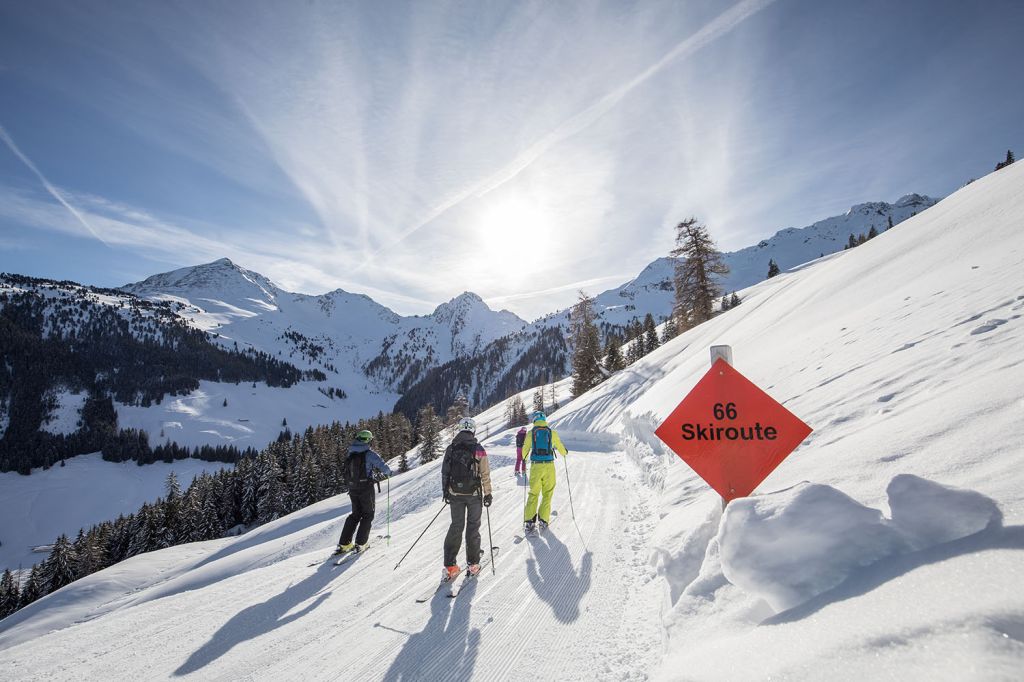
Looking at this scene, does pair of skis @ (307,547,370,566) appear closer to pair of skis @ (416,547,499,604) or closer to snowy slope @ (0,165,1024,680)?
snowy slope @ (0,165,1024,680)

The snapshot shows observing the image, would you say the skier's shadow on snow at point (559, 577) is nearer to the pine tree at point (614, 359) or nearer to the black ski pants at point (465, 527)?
the black ski pants at point (465, 527)

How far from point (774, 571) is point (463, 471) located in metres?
4.19

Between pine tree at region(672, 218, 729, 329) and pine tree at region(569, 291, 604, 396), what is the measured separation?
32.6 feet

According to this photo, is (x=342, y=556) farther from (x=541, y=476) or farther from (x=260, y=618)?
(x=541, y=476)

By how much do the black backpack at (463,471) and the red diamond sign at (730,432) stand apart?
10.00ft

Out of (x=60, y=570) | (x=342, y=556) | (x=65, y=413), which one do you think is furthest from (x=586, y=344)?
(x=65, y=413)

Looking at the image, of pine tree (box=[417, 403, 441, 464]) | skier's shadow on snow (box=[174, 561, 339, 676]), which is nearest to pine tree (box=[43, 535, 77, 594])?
pine tree (box=[417, 403, 441, 464])

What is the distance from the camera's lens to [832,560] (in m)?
2.46

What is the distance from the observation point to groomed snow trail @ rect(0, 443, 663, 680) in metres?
3.81

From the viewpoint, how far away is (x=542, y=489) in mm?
7512

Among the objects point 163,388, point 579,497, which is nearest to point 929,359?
point 579,497

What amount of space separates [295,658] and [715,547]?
14.7 ft

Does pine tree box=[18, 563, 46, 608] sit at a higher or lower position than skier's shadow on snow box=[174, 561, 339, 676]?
lower

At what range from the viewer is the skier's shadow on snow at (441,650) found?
3707 mm
